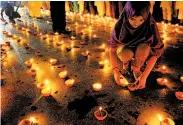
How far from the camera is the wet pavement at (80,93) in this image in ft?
9.95

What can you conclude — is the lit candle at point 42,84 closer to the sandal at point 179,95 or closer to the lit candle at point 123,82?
the lit candle at point 123,82

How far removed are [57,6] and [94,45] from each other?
2448 millimetres

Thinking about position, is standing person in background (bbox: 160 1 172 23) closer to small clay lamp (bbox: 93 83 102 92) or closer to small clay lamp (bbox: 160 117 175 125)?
small clay lamp (bbox: 93 83 102 92)

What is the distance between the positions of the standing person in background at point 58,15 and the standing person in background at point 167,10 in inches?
163

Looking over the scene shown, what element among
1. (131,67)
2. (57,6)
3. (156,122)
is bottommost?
(156,122)

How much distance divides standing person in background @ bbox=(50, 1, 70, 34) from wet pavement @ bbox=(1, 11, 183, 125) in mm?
2395

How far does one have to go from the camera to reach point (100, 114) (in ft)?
9.82

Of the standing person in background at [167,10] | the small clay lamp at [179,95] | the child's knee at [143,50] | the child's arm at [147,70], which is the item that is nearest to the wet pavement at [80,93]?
the small clay lamp at [179,95]

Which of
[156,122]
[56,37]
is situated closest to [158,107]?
[156,122]

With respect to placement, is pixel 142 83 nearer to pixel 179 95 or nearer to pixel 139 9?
pixel 179 95

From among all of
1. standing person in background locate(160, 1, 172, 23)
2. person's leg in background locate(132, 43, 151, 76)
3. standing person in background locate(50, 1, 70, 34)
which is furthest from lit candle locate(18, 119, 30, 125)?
standing person in background locate(160, 1, 172, 23)

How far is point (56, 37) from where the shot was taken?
7484 mm

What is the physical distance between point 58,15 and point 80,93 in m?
4.95

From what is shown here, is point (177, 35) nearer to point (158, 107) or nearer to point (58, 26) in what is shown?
point (58, 26)
